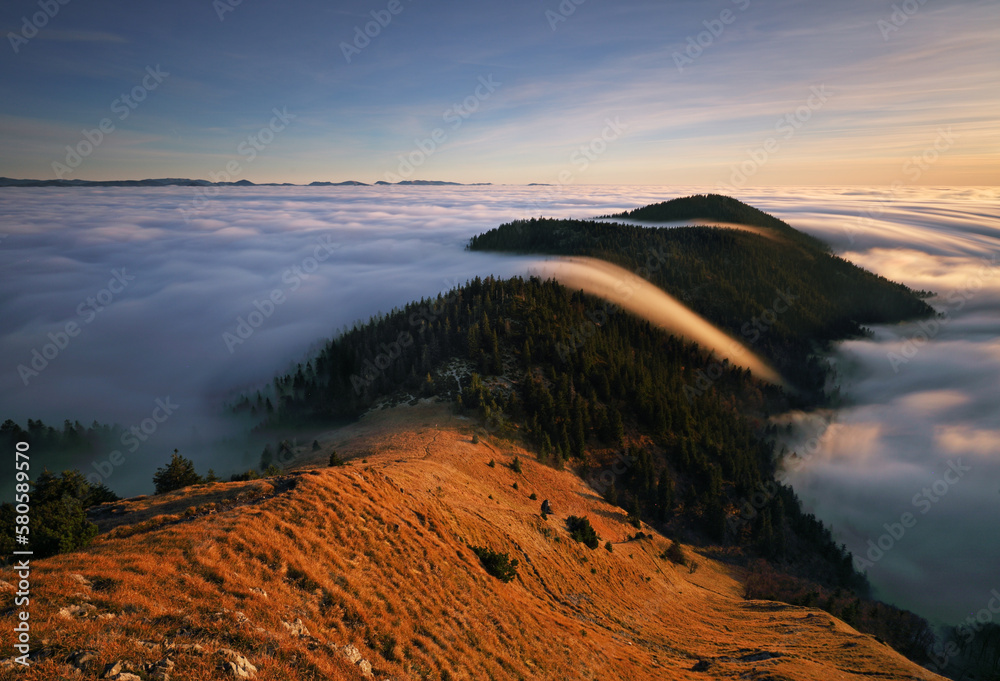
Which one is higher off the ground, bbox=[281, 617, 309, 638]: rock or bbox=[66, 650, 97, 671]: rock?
bbox=[66, 650, 97, 671]: rock

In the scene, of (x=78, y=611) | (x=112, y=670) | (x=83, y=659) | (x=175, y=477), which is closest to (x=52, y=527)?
(x=78, y=611)

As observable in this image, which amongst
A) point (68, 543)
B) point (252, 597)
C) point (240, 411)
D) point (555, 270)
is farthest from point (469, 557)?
point (555, 270)

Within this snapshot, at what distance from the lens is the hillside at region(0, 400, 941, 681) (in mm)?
12117

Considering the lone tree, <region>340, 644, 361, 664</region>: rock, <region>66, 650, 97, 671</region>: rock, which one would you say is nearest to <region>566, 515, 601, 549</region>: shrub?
<region>340, 644, 361, 664</region>: rock

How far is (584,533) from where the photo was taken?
42.9m

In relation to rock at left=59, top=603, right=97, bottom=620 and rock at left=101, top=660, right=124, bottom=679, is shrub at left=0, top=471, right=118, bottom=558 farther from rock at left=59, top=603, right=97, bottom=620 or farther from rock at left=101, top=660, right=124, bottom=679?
rock at left=101, top=660, right=124, bottom=679

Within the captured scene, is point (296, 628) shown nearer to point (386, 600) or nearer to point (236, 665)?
point (236, 665)

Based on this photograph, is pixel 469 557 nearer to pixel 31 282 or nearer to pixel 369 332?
pixel 369 332

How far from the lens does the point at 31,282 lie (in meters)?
175

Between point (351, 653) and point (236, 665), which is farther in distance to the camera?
point (351, 653)

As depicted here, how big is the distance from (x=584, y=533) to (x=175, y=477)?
133 feet

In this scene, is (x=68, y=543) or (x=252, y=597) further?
(x=68, y=543)

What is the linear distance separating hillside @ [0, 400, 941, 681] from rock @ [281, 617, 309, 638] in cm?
4

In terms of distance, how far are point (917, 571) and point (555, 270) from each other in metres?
139
